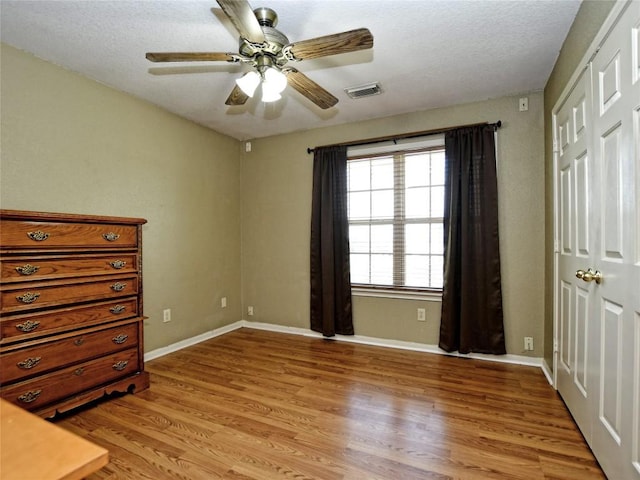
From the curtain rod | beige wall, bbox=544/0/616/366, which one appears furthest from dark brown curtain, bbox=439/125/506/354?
beige wall, bbox=544/0/616/366

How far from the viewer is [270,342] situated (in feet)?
12.3

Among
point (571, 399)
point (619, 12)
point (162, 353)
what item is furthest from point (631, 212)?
point (162, 353)

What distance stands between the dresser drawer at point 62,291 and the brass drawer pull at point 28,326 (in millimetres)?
85

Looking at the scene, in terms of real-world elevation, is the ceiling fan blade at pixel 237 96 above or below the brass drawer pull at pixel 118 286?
above

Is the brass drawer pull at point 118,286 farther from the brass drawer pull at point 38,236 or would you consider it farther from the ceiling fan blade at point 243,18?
the ceiling fan blade at point 243,18

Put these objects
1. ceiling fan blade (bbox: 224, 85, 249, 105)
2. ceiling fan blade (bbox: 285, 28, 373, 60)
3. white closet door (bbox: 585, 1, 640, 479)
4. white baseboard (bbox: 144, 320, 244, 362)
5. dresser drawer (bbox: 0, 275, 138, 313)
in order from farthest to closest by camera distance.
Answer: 1. white baseboard (bbox: 144, 320, 244, 362)
2. ceiling fan blade (bbox: 224, 85, 249, 105)
3. dresser drawer (bbox: 0, 275, 138, 313)
4. ceiling fan blade (bbox: 285, 28, 373, 60)
5. white closet door (bbox: 585, 1, 640, 479)

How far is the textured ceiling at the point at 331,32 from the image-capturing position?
1908mm

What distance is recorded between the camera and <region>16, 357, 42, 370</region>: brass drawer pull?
1.88 metres

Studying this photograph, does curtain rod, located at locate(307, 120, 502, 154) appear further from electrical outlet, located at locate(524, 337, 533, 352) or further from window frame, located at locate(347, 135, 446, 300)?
electrical outlet, located at locate(524, 337, 533, 352)

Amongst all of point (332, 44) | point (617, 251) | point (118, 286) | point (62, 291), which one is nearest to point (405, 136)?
point (332, 44)

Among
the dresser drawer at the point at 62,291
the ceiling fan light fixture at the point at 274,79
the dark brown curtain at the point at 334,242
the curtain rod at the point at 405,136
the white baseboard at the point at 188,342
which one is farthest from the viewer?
the dark brown curtain at the point at 334,242

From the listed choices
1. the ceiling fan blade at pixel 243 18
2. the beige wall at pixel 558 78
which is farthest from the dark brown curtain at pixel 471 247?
the ceiling fan blade at pixel 243 18

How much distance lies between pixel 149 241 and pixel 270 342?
5.62 ft

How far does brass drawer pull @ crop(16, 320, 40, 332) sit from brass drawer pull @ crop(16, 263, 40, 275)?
0.95 feet
